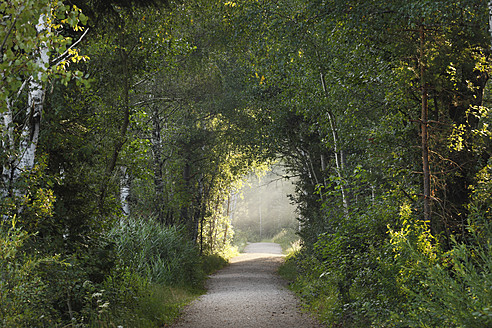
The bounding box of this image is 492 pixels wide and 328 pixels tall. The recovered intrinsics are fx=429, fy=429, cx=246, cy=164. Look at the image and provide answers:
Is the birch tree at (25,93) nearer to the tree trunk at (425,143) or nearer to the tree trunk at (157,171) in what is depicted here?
the tree trunk at (425,143)

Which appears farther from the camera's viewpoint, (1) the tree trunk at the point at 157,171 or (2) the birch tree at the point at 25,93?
(1) the tree trunk at the point at 157,171

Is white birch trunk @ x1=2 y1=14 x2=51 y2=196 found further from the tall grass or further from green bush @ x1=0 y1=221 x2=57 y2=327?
the tall grass

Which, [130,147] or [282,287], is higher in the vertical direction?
[130,147]

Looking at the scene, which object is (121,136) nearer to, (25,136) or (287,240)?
(25,136)

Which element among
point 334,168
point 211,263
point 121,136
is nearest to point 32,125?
point 121,136

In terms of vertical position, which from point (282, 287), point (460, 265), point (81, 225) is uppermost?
point (81, 225)

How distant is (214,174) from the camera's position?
21594 millimetres

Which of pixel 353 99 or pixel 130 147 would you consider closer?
pixel 130 147

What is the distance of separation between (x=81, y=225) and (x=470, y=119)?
639 cm

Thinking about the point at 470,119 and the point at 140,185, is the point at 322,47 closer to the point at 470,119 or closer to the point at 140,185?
the point at 470,119

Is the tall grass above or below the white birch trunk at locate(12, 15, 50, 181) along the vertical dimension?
below

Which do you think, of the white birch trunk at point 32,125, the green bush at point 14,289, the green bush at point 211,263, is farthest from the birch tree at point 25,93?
the green bush at point 211,263

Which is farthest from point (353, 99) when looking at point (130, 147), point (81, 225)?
point (81, 225)

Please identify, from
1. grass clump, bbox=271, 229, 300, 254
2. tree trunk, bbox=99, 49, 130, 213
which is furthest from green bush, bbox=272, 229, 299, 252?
tree trunk, bbox=99, 49, 130, 213
